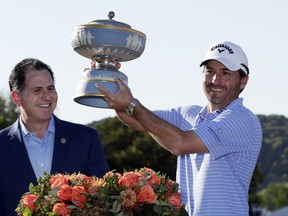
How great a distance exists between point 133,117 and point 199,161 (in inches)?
27.7

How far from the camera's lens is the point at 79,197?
268 inches

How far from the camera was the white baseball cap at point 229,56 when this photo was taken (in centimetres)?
821

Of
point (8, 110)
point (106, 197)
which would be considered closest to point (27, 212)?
point (106, 197)

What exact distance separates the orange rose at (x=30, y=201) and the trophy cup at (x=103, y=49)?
1054mm

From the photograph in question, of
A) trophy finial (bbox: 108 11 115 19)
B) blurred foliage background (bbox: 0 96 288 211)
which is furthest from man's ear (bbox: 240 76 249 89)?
blurred foliage background (bbox: 0 96 288 211)

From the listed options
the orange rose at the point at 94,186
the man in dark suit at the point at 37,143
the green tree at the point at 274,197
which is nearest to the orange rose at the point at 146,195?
the orange rose at the point at 94,186

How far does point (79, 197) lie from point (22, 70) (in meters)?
2.29

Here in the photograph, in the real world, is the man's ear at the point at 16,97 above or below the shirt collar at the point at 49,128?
above

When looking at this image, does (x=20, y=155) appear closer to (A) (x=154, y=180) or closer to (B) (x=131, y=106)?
(B) (x=131, y=106)

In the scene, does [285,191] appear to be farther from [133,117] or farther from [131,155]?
[133,117]

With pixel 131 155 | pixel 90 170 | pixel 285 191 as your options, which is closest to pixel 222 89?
pixel 90 170

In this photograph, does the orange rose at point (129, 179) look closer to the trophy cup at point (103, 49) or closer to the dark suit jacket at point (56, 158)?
the trophy cup at point (103, 49)

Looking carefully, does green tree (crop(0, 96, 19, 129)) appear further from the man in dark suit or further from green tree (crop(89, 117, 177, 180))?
the man in dark suit

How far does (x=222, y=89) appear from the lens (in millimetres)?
8172
